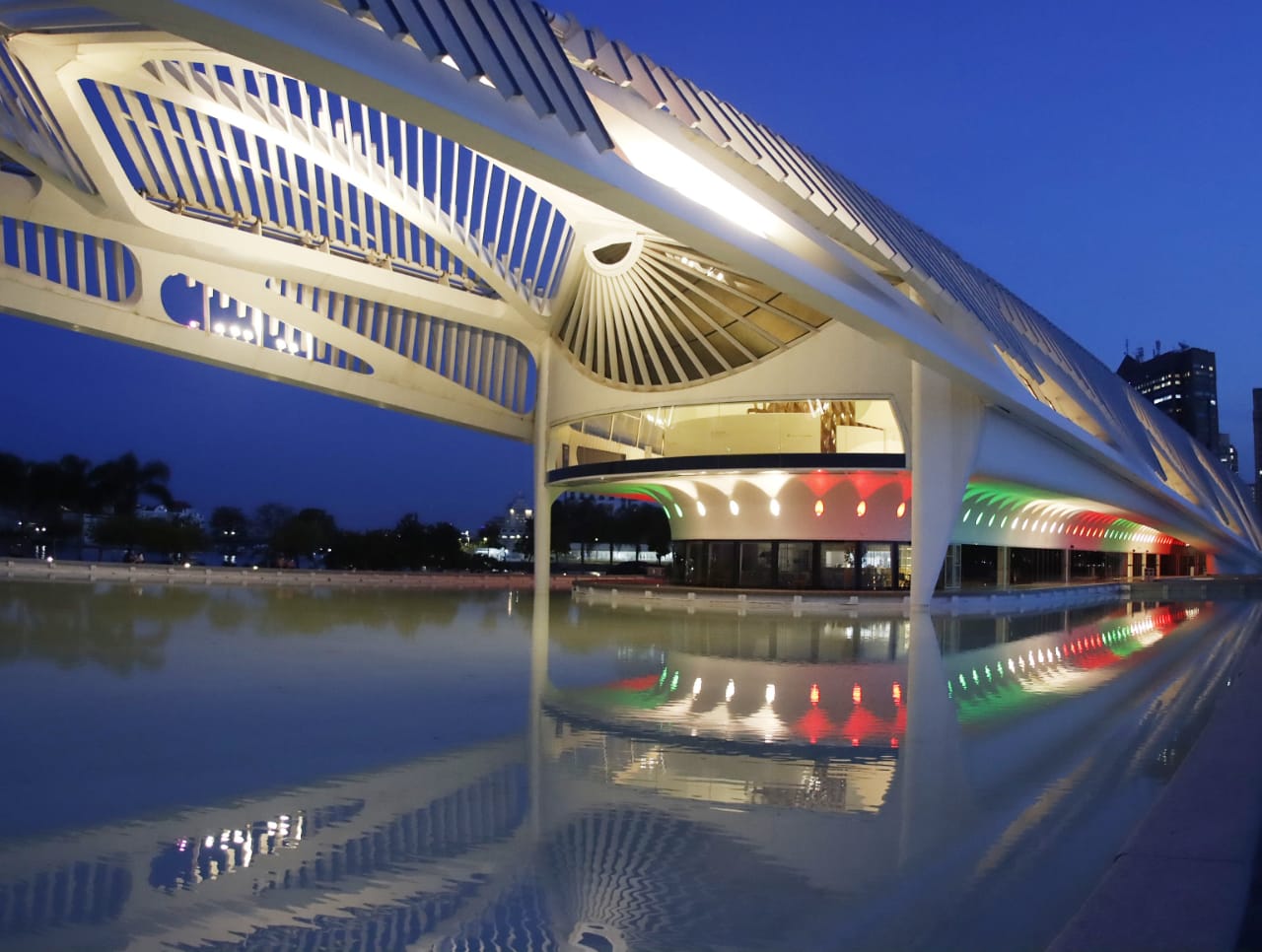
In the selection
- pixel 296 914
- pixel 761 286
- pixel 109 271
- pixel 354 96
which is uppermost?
pixel 109 271

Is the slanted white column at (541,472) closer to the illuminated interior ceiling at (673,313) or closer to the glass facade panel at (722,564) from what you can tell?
the illuminated interior ceiling at (673,313)

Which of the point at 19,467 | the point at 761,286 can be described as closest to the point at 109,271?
the point at 761,286

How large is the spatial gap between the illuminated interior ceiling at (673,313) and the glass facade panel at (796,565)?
6710 millimetres

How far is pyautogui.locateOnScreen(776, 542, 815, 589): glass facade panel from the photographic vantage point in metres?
35.9

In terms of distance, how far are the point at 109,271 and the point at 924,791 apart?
44.0m

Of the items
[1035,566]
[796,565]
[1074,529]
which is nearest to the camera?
[796,565]

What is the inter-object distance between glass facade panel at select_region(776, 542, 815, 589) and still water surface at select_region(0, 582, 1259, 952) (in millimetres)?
20251

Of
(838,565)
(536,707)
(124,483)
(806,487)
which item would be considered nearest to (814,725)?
(536,707)

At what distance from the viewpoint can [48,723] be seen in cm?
892

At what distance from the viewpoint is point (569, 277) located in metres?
34.9

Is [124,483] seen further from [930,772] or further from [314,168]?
[930,772]

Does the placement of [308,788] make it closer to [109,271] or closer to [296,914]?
[296,914]

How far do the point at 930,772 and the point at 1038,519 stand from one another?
1841 inches

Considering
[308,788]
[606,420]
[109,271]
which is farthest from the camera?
[109,271]
